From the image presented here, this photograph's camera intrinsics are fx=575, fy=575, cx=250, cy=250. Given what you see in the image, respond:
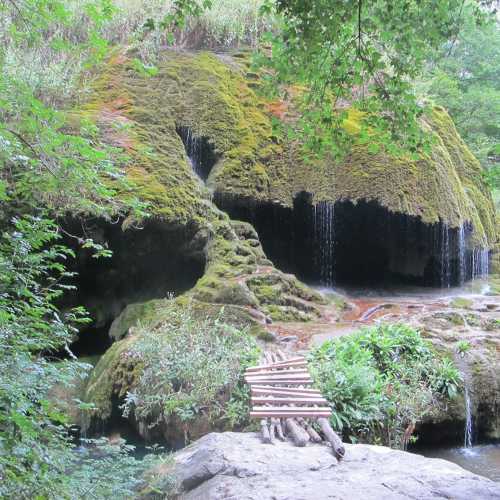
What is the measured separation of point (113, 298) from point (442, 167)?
25.6ft

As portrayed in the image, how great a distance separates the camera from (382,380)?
6.99 m

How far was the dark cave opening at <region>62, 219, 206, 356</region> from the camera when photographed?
30.5 feet

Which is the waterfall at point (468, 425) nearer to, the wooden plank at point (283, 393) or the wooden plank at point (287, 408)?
the wooden plank at point (283, 393)

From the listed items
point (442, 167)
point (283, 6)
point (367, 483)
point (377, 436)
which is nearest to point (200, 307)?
point (377, 436)

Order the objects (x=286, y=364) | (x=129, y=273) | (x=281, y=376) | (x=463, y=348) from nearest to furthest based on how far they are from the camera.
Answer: (x=281, y=376) < (x=286, y=364) < (x=463, y=348) < (x=129, y=273)

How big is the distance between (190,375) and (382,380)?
7.76 ft

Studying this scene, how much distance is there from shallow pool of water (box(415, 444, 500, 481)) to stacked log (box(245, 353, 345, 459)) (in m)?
2.00

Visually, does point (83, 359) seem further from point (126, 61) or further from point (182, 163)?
point (126, 61)

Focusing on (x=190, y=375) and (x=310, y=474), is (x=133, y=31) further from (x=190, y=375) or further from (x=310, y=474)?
(x=310, y=474)

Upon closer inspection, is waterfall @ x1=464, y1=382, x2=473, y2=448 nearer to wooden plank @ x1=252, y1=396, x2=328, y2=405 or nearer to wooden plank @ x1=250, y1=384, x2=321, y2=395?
wooden plank @ x1=250, y1=384, x2=321, y2=395

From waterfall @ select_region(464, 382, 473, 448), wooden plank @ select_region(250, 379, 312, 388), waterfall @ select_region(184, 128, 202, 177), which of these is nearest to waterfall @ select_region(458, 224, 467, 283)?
waterfall @ select_region(184, 128, 202, 177)

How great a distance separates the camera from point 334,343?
7566mm

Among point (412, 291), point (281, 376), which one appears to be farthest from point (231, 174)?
point (281, 376)

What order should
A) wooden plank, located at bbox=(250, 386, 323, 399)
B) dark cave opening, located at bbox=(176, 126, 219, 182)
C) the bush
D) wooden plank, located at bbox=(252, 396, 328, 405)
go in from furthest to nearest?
dark cave opening, located at bbox=(176, 126, 219, 182) → the bush → wooden plank, located at bbox=(250, 386, 323, 399) → wooden plank, located at bbox=(252, 396, 328, 405)
